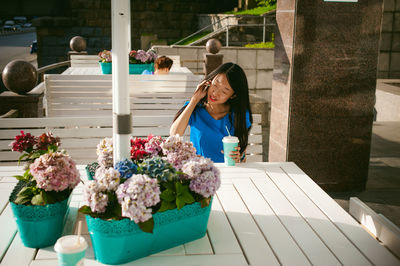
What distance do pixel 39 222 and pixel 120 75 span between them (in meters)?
0.65

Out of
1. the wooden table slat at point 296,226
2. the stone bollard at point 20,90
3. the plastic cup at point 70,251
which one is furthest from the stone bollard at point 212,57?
the plastic cup at point 70,251

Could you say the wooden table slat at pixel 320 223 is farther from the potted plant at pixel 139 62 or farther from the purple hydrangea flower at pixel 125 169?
the potted plant at pixel 139 62

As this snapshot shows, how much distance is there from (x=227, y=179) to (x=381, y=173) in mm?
3518

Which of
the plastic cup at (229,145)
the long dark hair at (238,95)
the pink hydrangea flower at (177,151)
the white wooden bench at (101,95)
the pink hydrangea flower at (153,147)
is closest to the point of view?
the pink hydrangea flower at (177,151)

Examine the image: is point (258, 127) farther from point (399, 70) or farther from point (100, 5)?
point (100, 5)

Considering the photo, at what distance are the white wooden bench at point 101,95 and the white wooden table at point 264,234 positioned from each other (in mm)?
3126

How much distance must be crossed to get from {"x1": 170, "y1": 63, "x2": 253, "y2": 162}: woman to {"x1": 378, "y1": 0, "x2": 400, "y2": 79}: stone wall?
33.3 ft

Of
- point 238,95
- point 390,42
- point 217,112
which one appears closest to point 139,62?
point 217,112

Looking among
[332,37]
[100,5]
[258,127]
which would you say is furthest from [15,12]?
[100,5]

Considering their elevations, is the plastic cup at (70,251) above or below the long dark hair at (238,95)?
below

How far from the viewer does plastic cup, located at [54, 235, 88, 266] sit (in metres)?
1.45

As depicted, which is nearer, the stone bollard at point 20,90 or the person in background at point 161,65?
the stone bollard at point 20,90

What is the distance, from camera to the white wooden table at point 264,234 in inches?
69.7

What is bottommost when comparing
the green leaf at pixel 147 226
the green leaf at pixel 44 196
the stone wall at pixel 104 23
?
the green leaf at pixel 147 226
